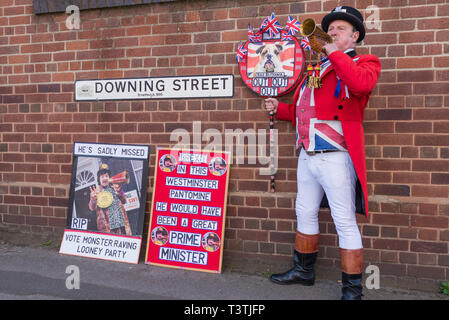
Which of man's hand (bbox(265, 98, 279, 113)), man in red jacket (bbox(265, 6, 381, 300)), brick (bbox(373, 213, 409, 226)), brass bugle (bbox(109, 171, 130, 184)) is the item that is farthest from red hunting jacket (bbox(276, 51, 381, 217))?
brass bugle (bbox(109, 171, 130, 184))

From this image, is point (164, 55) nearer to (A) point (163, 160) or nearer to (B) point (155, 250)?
(A) point (163, 160)

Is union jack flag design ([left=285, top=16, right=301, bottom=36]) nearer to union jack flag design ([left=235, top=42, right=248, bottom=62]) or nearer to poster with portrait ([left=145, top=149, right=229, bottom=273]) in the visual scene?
union jack flag design ([left=235, top=42, right=248, bottom=62])

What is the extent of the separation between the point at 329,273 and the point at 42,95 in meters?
3.69

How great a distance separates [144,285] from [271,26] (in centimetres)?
266

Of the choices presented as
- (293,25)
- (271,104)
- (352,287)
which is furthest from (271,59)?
(352,287)

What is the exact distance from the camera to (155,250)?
371 cm

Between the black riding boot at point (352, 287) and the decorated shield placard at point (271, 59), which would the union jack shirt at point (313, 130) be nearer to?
the decorated shield placard at point (271, 59)

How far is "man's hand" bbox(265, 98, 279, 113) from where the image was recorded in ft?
10.8

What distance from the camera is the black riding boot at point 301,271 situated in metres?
Result: 3.21

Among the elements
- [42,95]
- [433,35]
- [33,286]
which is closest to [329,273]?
[433,35]

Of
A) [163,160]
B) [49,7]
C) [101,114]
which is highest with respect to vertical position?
[49,7]

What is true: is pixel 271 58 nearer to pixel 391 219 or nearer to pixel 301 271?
pixel 391 219

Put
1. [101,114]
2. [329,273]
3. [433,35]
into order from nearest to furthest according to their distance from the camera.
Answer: [433,35] → [329,273] → [101,114]

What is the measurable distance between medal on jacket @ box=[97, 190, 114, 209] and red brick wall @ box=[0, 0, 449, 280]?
450 mm
